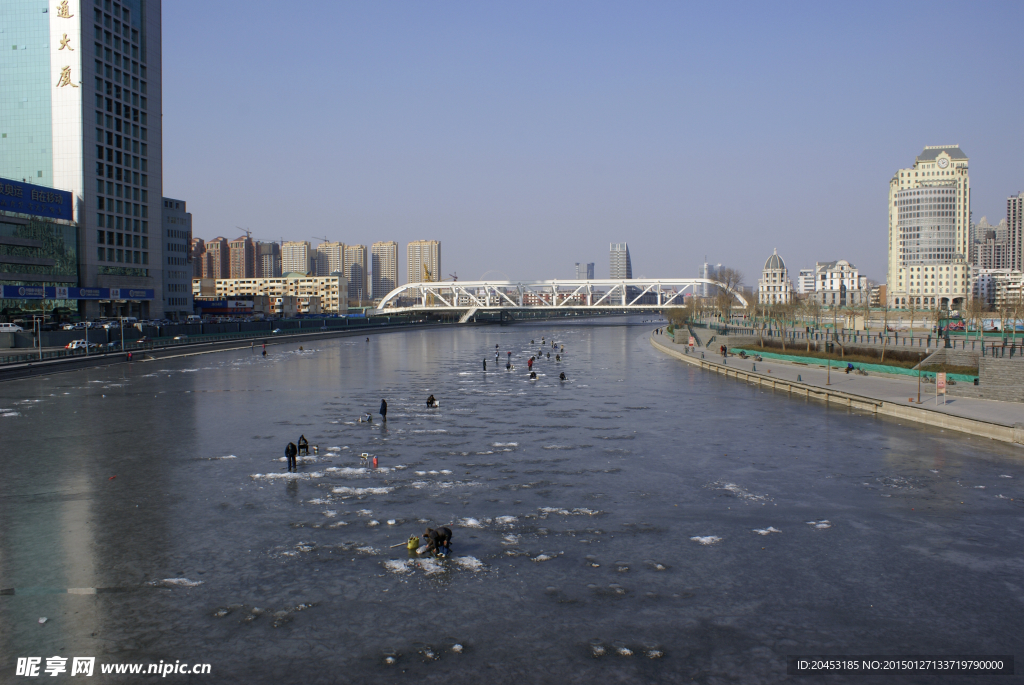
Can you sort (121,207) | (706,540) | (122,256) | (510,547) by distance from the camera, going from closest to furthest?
1. (510,547)
2. (706,540)
3. (122,256)
4. (121,207)

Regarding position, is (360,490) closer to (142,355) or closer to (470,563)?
(470,563)

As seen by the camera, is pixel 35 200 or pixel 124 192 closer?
pixel 35 200

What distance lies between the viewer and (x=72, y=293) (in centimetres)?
9738

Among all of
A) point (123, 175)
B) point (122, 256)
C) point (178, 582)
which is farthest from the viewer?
point (123, 175)

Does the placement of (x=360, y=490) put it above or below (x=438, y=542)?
below

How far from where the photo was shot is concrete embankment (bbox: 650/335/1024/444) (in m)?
28.5

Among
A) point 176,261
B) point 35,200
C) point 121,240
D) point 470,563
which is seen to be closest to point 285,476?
point 470,563

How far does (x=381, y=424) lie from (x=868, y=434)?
21468 millimetres

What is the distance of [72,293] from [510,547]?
102 meters

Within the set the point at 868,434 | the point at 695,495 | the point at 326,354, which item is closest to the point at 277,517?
the point at 695,495

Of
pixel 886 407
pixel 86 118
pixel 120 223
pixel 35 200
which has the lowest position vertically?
pixel 886 407

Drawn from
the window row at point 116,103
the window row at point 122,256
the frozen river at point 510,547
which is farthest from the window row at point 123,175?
the frozen river at point 510,547

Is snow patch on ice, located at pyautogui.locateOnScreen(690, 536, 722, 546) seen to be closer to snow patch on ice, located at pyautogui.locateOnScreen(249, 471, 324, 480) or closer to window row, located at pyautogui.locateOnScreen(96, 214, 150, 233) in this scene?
snow patch on ice, located at pyautogui.locateOnScreen(249, 471, 324, 480)

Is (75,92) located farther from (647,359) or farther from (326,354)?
(647,359)
